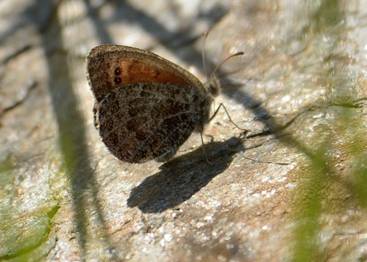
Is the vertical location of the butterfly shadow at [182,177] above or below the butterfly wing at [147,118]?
below

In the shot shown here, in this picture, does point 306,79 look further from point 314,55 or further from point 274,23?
point 274,23

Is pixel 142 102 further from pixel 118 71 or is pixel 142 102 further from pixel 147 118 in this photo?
pixel 118 71

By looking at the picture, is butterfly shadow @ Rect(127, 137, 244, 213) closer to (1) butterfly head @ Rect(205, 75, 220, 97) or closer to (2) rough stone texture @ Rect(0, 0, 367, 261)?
(2) rough stone texture @ Rect(0, 0, 367, 261)

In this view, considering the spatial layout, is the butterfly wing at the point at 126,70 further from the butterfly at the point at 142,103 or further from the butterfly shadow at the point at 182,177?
the butterfly shadow at the point at 182,177

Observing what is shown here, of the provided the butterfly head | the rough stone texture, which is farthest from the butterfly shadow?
the butterfly head

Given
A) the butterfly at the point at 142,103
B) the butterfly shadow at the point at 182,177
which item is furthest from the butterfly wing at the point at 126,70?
the butterfly shadow at the point at 182,177

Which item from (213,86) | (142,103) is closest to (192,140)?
(213,86)

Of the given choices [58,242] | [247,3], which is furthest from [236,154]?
[247,3]
